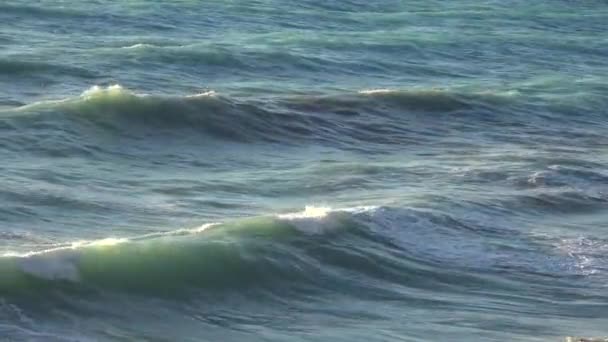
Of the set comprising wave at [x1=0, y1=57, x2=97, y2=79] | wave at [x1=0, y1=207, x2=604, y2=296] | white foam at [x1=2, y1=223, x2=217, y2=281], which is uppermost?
Answer: wave at [x1=0, y1=57, x2=97, y2=79]

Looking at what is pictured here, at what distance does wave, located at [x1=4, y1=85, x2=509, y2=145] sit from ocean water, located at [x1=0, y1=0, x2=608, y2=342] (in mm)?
49

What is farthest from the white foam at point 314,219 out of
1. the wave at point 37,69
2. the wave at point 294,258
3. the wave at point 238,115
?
the wave at point 37,69

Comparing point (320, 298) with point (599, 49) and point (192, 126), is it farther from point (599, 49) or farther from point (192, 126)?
point (599, 49)

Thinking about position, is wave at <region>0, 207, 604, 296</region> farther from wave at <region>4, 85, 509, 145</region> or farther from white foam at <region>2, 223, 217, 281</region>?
wave at <region>4, 85, 509, 145</region>

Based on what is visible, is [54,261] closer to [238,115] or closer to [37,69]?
[238,115]

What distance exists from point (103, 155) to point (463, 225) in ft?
17.3

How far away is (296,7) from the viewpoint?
4212cm

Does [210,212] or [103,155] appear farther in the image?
[103,155]

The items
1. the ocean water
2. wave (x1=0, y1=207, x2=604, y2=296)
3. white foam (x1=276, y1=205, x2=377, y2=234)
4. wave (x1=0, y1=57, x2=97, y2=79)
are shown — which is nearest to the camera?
the ocean water

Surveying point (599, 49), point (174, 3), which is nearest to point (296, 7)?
point (174, 3)

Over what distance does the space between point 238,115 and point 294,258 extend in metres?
8.54

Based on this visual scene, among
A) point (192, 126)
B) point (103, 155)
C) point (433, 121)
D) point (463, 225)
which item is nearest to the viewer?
point (463, 225)

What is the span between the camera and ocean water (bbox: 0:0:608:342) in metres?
13.9

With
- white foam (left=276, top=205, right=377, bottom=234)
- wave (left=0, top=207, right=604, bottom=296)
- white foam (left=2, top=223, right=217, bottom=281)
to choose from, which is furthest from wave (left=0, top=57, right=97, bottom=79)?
white foam (left=2, top=223, right=217, bottom=281)
